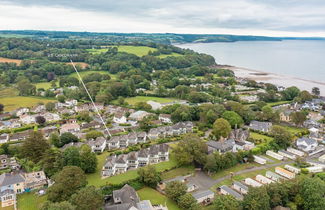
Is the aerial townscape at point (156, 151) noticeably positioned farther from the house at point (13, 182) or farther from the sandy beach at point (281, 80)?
the sandy beach at point (281, 80)

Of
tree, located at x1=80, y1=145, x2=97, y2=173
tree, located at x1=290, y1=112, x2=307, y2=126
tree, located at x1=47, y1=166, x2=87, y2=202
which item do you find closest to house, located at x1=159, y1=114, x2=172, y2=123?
tree, located at x1=80, y1=145, x2=97, y2=173

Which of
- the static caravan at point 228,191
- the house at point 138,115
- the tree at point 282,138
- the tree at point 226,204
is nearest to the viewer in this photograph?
the tree at point 226,204

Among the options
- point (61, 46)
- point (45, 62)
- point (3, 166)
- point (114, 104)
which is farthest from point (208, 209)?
point (61, 46)

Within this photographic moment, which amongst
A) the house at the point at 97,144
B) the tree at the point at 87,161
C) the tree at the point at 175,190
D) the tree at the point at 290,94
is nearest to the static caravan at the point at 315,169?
the tree at the point at 175,190

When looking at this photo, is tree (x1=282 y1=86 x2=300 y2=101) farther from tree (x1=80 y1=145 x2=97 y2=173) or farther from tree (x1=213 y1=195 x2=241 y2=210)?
tree (x1=80 y1=145 x2=97 y2=173)

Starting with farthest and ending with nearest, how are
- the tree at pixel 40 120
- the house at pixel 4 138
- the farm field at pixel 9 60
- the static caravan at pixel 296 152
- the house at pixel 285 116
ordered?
the farm field at pixel 9 60 → the house at pixel 285 116 → the tree at pixel 40 120 → the house at pixel 4 138 → the static caravan at pixel 296 152

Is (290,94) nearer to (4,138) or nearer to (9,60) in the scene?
(4,138)
